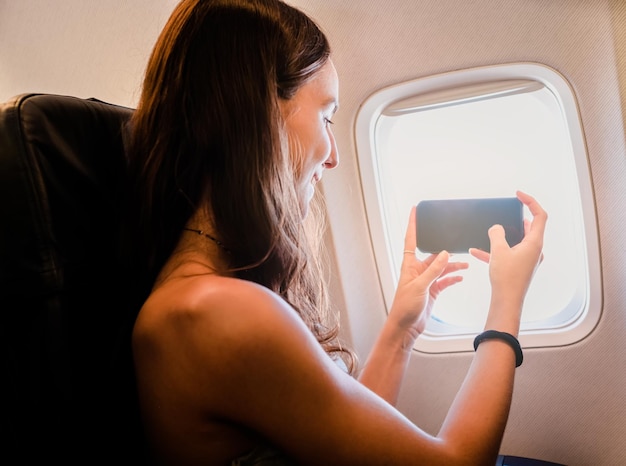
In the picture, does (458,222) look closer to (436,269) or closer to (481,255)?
(481,255)

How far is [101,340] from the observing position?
962 millimetres

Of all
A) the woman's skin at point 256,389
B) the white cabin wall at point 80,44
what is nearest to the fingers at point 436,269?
the woman's skin at point 256,389

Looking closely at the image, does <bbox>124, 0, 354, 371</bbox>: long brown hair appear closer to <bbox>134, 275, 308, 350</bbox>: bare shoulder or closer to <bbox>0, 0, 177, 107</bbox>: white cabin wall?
<bbox>134, 275, 308, 350</bbox>: bare shoulder

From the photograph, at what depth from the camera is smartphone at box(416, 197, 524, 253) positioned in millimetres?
1532

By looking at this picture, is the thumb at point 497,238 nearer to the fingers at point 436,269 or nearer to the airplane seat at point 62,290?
the fingers at point 436,269

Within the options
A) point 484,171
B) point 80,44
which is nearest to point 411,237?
point 484,171

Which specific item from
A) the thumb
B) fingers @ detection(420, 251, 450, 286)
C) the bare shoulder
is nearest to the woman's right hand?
the thumb

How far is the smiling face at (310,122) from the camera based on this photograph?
3.38 ft

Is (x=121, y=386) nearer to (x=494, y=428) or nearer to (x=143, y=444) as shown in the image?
(x=143, y=444)

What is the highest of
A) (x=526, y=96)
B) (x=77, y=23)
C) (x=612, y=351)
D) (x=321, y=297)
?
(x=77, y=23)

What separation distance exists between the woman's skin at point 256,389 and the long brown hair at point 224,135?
0.04 m

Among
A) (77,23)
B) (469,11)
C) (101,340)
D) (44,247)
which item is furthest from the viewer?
(77,23)

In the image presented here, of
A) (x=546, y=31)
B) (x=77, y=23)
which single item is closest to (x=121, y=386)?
(x=546, y=31)

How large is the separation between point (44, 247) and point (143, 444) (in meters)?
0.37
